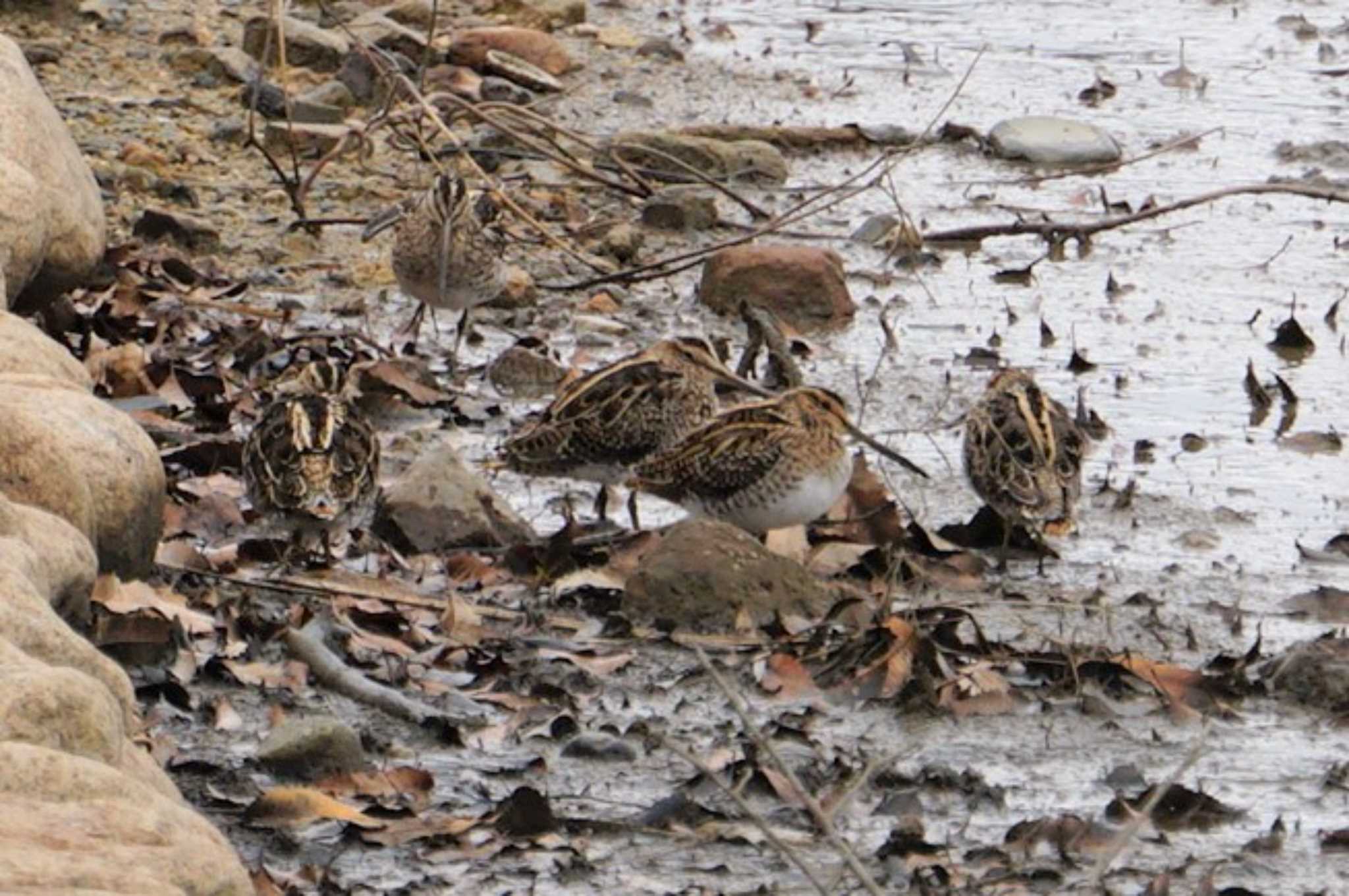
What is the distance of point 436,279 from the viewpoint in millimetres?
9773

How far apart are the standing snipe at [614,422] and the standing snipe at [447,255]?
1355 millimetres

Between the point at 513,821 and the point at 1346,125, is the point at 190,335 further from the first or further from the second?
the point at 1346,125

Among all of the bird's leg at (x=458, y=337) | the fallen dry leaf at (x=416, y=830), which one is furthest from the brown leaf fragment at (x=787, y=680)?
the bird's leg at (x=458, y=337)

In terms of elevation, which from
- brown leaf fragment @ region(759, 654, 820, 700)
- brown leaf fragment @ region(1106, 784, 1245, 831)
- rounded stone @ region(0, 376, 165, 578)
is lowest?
brown leaf fragment @ region(759, 654, 820, 700)

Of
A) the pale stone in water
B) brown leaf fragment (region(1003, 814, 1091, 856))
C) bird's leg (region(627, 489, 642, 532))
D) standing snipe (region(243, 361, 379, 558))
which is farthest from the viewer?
the pale stone in water

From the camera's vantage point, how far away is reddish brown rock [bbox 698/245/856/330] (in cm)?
1038

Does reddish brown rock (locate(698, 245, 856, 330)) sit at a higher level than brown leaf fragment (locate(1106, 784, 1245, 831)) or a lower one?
lower

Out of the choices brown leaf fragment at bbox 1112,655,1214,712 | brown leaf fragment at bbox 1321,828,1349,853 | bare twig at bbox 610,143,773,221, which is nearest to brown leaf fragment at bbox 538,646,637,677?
brown leaf fragment at bbox 1112,655,1214,712

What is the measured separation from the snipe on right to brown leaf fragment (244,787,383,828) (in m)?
2.68

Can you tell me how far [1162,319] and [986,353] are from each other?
0.91 metres

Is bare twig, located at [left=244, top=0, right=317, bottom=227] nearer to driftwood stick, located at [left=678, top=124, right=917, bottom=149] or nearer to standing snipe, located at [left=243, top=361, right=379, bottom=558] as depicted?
driftwood stick, located at [left=678, top=124, right=917, bottom=149]

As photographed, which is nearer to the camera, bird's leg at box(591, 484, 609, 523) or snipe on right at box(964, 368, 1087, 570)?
snipe on right at box(964, 368, 1087, 570)

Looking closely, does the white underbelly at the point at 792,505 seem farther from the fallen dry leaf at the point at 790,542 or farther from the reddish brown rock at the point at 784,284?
the reddish brown rock at the point at 784,284

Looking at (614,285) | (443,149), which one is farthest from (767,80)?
(614,285)
